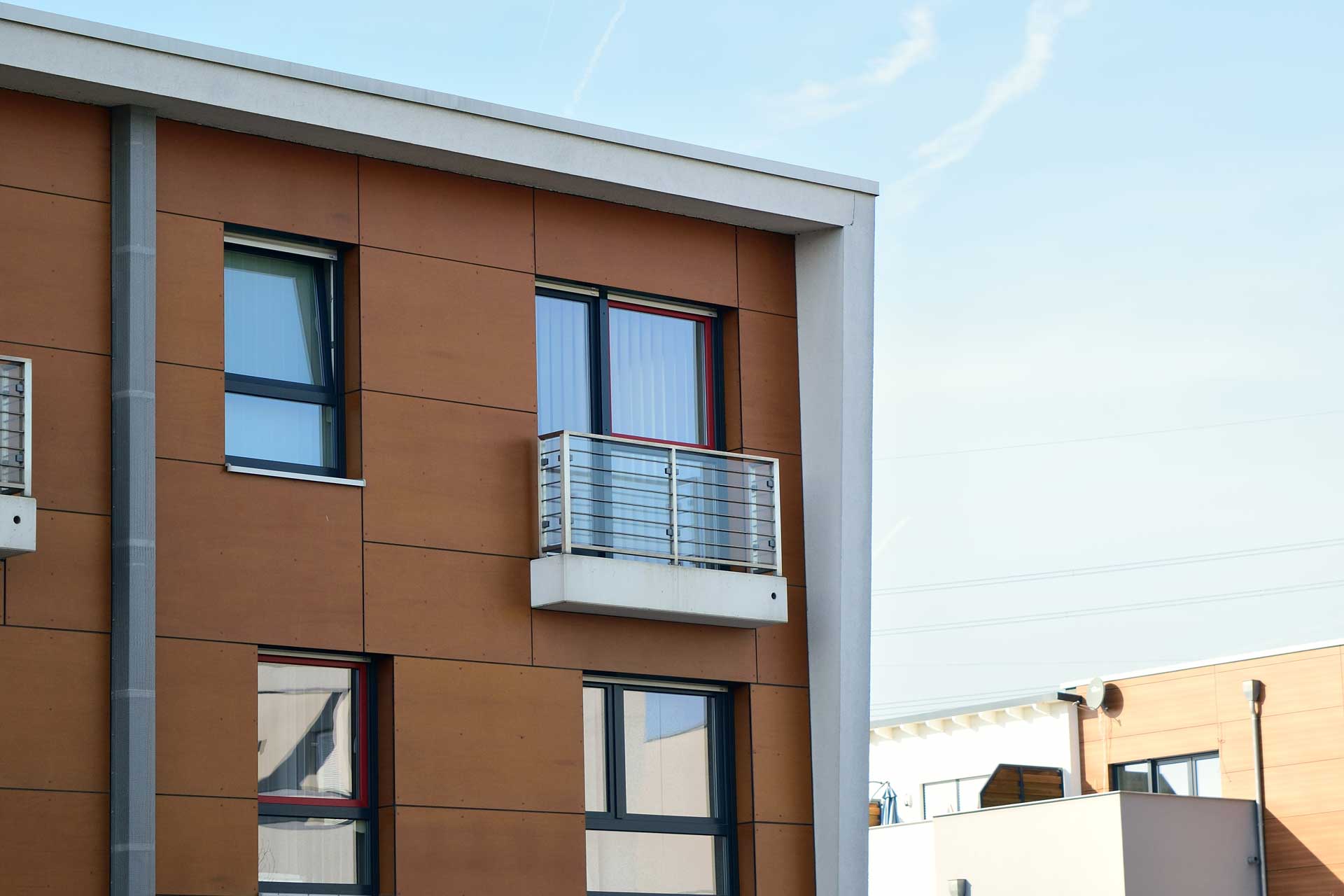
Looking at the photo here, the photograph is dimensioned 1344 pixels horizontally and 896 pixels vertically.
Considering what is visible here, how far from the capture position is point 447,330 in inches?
574

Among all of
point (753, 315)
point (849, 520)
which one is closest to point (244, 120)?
point (753, 315)

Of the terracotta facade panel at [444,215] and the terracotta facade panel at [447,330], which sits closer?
the terracotta facade panel at [447,330]

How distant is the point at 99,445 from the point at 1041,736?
22.4 m

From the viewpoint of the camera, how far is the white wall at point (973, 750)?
32.2 meters

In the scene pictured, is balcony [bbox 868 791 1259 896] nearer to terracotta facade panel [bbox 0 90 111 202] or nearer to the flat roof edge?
the flat roof edge

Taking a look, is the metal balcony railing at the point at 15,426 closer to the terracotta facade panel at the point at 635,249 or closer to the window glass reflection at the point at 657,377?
the terracotta facade panel at the point at 635,249

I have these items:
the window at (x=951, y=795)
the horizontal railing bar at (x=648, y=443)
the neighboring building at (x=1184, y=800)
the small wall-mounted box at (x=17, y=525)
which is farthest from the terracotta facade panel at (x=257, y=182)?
the window at (x=951, y=795)

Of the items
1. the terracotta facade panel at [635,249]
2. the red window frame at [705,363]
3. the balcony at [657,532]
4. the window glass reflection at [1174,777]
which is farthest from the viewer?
the window glass reflection at [1174,777]

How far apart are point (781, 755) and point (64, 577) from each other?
563cm

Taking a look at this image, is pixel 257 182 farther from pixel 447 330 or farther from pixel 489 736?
pixel 489 736

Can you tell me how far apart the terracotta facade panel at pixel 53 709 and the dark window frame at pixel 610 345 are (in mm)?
4337

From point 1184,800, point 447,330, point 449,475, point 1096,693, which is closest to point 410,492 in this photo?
point 449,475

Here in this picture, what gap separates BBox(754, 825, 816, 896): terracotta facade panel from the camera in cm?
1503

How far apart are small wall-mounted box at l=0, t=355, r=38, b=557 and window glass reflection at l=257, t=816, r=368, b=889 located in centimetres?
249
